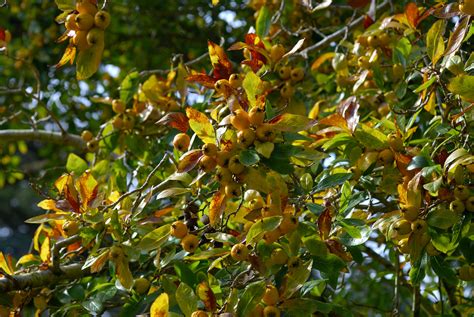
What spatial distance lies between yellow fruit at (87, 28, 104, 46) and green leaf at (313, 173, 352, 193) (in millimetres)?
534

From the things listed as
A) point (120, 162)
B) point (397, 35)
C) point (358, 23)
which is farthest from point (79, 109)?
point (397, 35)

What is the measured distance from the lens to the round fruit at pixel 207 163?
135 centimetres

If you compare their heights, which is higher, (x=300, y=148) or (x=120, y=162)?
(x=300, y=148)

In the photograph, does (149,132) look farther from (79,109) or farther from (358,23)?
(79,109)

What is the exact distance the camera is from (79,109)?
312 centimetres

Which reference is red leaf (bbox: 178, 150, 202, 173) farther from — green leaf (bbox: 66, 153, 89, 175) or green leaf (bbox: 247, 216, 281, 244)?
green leaf (bbox: 66, 153, 89, 175)

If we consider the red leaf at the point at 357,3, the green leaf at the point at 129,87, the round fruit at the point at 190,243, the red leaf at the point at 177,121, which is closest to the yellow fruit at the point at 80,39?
the red leaf at the point at 177,121

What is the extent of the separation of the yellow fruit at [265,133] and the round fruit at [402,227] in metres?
0.29

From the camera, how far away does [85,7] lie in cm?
146

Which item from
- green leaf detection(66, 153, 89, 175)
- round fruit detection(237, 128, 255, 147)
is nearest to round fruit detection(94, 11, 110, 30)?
round fruit detection(237, 128, 255, 147)

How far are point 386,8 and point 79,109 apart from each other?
1.37m

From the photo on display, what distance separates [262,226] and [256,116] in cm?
20

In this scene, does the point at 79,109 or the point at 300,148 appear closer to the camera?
the point at 300,148

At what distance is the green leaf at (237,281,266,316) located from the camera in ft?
4.53
